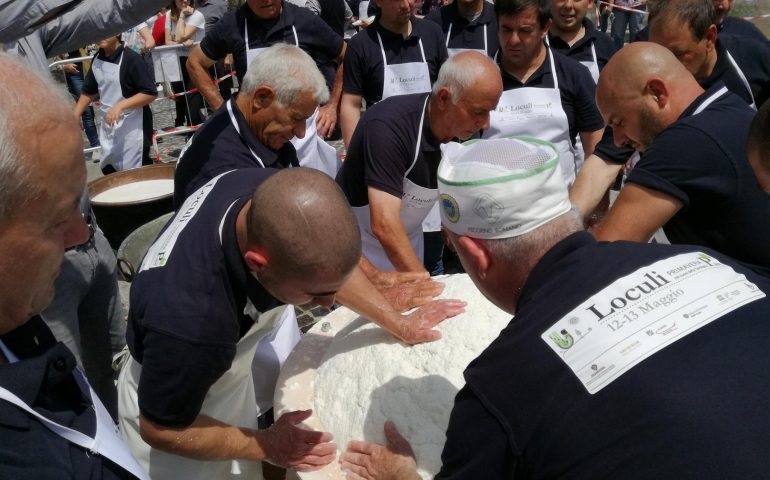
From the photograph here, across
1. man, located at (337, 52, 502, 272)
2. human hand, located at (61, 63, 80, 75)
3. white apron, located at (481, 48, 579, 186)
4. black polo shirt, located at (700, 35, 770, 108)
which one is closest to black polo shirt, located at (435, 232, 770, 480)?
man, located at (337, 52, 502, 272)

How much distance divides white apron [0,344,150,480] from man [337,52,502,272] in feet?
4.78

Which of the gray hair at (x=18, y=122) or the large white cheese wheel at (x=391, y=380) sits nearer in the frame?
the gray hair at (x=18, y=122)

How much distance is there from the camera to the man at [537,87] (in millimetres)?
2877

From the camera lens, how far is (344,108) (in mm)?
3748

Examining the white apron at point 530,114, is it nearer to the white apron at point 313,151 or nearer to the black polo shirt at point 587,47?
Result: the black polo shirt at point 587,47

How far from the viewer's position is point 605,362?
950 millimetres

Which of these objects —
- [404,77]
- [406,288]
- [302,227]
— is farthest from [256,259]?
[404,77]

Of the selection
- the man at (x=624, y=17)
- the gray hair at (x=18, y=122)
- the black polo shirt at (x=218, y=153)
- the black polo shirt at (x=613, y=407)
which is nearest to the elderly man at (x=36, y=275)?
the gray hair at (x=18, y=122)

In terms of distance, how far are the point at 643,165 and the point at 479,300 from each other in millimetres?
633

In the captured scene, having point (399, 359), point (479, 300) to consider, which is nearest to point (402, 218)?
point (479, 300)

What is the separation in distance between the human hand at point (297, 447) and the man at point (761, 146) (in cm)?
134

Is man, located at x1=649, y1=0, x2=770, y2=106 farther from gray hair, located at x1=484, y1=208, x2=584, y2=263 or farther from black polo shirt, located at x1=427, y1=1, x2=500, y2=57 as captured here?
gray hair, located at x1=484, y1=208, x2=584, y2=263

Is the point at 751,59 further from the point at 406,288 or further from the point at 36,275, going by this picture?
the point at 36,275

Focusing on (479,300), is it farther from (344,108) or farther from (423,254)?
(344,108)
